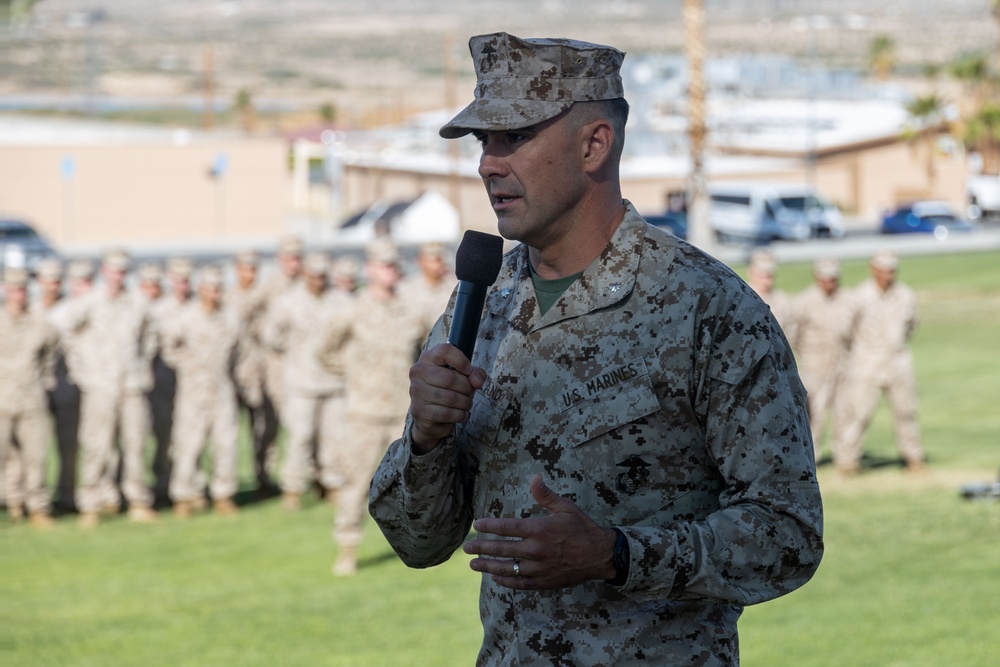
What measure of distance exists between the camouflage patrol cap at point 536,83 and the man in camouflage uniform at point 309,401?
34.1 ft

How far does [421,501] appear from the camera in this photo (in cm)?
314

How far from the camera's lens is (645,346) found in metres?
2.95

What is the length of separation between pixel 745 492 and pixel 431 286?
991 cm

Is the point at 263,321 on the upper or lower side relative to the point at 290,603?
upper

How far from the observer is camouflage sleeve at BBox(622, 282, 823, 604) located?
2.77 metres

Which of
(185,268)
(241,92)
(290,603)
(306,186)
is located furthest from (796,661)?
(241,92)

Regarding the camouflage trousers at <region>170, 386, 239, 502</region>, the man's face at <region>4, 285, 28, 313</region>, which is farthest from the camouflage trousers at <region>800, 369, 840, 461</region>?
the man's face at <region>4, 285, 28, 313</region>

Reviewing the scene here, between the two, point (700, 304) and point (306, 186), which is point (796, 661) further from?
point (306, 186)

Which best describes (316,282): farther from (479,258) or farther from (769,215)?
(769,215)

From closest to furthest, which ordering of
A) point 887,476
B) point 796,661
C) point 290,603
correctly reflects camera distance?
1. point 796,661
2. point 290,603
3. point 887,476

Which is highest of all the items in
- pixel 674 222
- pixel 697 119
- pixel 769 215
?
pixel 697 119

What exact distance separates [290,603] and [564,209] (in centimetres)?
764

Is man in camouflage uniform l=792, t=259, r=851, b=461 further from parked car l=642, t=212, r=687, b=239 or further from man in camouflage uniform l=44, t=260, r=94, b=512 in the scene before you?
parked car l=642, t=212, r=687, b=239

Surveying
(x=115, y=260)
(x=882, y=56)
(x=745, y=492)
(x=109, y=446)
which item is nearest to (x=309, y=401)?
(x=109, y=446)
